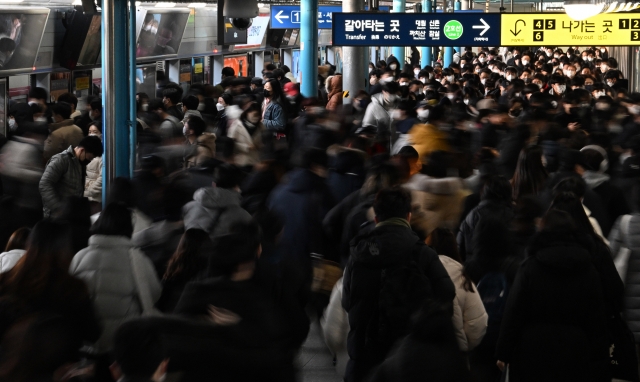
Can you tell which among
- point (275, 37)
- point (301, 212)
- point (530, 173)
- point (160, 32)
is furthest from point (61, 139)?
point (275, 37)

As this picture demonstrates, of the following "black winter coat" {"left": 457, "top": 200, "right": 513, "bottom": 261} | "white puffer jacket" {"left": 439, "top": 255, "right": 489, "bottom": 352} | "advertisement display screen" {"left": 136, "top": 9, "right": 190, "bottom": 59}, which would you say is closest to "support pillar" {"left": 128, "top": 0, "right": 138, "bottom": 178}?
"black winter coat" {"left": 457, "top": 200, "right": 513, "bottom": 261}

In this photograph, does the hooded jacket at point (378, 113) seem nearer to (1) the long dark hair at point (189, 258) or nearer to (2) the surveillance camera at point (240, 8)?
(2) the surveillance camera at point (240, 8)

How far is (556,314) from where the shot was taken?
4293mm

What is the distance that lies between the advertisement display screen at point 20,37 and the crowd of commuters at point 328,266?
4104 mm

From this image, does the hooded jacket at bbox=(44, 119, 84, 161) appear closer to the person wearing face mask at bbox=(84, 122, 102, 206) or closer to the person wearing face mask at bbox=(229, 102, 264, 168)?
the person wearing face mask at bbox=(84, 122, 102, 206)

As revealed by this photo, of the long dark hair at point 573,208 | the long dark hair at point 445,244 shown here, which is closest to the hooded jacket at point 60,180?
the long dark hair at point 445,244

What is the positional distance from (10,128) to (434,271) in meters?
8.34

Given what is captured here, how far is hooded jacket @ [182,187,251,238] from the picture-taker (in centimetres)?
526

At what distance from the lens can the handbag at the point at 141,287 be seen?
4.45m

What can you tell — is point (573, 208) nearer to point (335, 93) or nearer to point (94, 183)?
point (94, 183)

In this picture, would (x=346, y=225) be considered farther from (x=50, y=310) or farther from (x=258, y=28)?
(x=258, y=28)

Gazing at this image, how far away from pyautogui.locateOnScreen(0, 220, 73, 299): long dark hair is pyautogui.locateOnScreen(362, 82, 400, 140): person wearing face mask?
22.9 feet

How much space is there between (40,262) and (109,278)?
483mm

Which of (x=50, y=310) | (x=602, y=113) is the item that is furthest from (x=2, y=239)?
(x=602, y=113)
